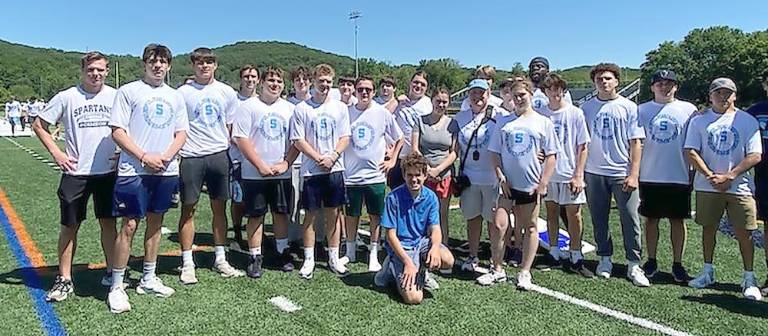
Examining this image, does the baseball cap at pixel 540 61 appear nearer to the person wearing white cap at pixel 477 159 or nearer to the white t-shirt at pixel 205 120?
the person wearing white cap at pixel 477 159

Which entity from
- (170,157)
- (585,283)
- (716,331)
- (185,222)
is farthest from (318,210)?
(716,331)

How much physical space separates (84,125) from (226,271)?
1707 millimetres

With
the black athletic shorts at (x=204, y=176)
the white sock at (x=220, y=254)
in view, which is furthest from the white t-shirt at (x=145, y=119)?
the white sock at (x=220, y=254)

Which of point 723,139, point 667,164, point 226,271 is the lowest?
point 226,271

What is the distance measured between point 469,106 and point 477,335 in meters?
2.23

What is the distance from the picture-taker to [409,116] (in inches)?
237

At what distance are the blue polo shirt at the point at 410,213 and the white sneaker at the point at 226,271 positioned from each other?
1.47m

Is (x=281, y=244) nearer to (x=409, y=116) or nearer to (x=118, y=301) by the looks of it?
(x=118, y=301)

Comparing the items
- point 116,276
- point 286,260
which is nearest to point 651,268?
point 286,260

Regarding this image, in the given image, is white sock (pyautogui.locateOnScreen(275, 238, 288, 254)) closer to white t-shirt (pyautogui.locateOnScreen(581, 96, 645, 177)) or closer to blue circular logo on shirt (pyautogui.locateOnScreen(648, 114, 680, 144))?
white t-shirt (pyautogui.locateOnScreen(581, 96, 645, 177))

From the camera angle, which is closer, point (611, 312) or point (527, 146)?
point (611, 312)

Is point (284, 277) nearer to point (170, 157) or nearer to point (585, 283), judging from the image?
point (170, 157)

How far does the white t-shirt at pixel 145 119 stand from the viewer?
441cm

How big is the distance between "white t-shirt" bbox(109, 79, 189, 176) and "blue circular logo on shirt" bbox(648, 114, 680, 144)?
3.93 meters
